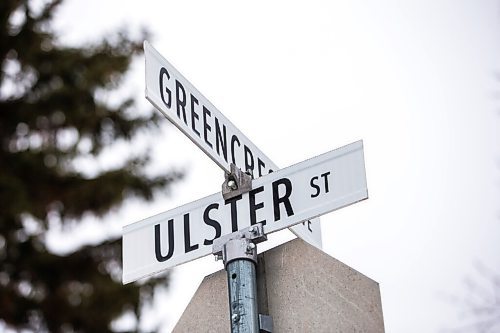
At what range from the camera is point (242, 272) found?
2.86 meters

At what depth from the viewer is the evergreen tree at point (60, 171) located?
40.7ft

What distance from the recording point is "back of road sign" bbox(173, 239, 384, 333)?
9.11 ft

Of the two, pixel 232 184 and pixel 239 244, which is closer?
pixel 239 244

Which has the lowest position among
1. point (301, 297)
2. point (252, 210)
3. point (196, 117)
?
point (301, 297)

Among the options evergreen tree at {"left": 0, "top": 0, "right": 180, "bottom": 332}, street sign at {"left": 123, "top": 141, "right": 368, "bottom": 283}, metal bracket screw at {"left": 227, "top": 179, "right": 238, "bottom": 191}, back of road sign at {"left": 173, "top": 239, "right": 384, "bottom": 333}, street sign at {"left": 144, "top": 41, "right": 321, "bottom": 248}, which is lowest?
back of road sign at {"left": 173, "top": 239, "right": 384, "bottom": 333}

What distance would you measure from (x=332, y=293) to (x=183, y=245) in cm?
49

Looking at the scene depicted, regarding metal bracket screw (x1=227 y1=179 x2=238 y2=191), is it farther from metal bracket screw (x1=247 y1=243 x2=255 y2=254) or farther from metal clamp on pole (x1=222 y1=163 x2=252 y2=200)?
metal bracket screw (x1=247 y1=243 x2=255 y2=254)

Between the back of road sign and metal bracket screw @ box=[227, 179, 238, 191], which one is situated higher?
metal bracket screw @ box=[227, 179, 238, 191]

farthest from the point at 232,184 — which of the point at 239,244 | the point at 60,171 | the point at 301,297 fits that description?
the point at 60,171

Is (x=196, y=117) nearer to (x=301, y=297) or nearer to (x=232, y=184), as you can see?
(x=232, y=184)

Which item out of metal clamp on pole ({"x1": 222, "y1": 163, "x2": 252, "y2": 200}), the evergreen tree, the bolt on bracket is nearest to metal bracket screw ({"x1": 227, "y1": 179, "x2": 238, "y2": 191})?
metal clamp on pole ({"x1": 222, "y1": 163, "x2": 252, "y2": 200})

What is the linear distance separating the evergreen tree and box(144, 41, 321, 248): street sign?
9135 millimetres

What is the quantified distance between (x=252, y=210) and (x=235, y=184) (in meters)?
0.10

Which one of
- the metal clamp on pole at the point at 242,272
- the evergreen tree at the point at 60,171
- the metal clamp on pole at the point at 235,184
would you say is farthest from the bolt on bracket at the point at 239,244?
the evergreen tree at the point at 60,171
